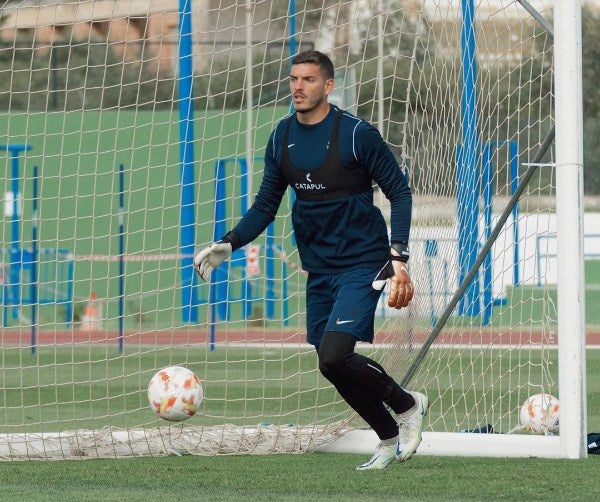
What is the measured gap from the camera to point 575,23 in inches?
249

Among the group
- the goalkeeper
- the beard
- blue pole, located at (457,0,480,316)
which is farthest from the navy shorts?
blue pole, located at (457,0,480,316)

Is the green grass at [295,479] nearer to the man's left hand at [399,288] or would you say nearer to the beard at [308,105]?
the man's left hand at [399,288]

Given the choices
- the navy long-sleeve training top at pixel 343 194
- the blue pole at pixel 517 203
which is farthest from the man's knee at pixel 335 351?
the blue pole at pixel 517 203

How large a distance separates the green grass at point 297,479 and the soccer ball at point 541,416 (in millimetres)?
691

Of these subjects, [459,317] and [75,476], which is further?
[459,317]

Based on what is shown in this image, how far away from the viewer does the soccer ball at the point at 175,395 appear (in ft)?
22.7

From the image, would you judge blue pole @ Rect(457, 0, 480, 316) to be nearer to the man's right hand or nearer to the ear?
the ear

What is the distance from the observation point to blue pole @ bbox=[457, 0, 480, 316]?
811 centimetres

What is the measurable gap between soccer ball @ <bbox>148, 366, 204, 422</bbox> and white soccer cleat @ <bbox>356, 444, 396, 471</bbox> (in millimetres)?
1214

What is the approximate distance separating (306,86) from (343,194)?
0.52 metres

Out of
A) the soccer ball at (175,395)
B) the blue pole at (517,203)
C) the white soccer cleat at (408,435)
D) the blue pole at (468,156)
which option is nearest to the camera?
the white soccer cleat at (408,435)

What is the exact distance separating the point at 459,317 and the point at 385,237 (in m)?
3.02

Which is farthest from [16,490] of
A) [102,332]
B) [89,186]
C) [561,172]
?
[89,186]

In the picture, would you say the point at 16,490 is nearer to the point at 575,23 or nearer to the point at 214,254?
the point at 214,254
